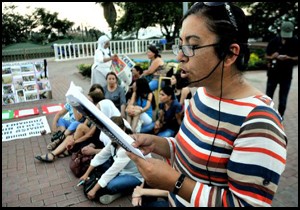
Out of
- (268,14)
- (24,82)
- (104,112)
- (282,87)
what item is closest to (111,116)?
(104,112)

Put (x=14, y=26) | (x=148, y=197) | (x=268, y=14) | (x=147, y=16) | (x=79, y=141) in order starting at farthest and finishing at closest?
(x=147, y=16) < (x=14, y=26) < (x=268, y=14) < (x=79, y=141) < (x=148, y=197)

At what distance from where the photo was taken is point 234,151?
0.97 m

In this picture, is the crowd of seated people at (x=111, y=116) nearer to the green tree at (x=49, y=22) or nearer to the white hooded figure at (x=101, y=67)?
the white hooded figure at (x=101, y=67)

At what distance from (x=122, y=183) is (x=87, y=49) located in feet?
43.7

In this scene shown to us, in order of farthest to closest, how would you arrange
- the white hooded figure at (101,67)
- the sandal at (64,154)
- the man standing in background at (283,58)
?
1. the white hooded figure at (101,67)
2. the man standing in background at (283,58)
3. the sandal at (64,154)

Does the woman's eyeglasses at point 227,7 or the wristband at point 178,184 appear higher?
the woman's eyeglasses at point 227,7

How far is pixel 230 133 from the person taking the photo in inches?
40.1

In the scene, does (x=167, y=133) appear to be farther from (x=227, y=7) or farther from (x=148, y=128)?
(x=227, y=7)

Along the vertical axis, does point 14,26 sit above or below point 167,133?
above

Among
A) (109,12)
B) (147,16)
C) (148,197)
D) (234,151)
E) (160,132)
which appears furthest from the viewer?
(147,16)

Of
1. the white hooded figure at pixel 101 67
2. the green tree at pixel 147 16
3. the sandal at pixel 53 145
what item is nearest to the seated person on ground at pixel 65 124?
the sandal at pixel 53 145

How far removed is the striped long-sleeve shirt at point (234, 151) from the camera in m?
0.91

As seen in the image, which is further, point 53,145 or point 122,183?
point 53,145

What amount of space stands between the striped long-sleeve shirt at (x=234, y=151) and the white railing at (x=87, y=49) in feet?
47.0
